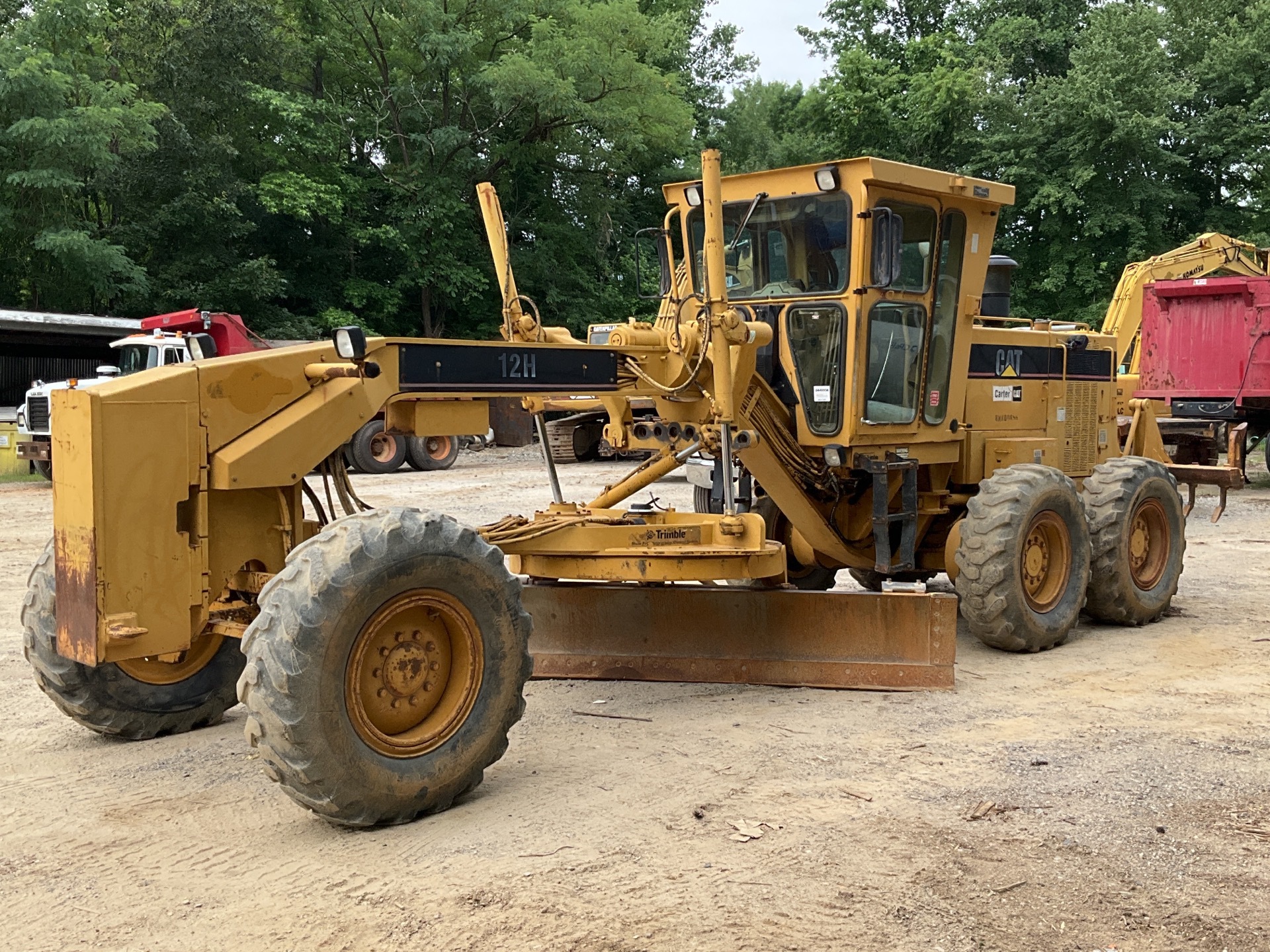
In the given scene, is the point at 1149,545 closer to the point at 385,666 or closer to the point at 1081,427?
the point at 1081,427

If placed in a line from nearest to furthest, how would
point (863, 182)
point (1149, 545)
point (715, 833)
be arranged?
point (715, 833) < point (863, 182) < point (1149, 545)

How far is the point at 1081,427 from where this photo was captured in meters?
9.64

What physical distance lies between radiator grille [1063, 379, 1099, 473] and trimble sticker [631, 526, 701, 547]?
4.10 metres

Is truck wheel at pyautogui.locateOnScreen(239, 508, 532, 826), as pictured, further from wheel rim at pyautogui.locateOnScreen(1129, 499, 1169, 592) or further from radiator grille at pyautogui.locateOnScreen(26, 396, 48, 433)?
radiator grille at pyautogui.locateOnScreen(26, 396, 48, 433)

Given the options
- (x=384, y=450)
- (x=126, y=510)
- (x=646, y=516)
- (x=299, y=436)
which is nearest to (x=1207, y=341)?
(x=384, y=450)

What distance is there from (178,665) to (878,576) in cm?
495

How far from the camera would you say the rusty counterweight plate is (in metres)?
6.80

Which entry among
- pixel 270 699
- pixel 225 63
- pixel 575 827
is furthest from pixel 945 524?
pixel 225 63

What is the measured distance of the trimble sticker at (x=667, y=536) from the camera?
253 inches

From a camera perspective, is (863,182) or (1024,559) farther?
Answer: (1024,559)

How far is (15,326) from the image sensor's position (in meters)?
23.3

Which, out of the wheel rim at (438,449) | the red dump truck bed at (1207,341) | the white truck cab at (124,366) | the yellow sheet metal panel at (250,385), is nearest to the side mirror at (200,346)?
the white truck cab at (124,366)

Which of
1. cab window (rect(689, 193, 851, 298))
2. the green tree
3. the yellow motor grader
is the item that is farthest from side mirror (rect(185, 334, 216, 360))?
cab window (rect(689, 193, 851, 298))

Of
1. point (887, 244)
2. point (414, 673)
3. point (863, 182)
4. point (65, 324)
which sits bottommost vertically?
point (414, 673)
